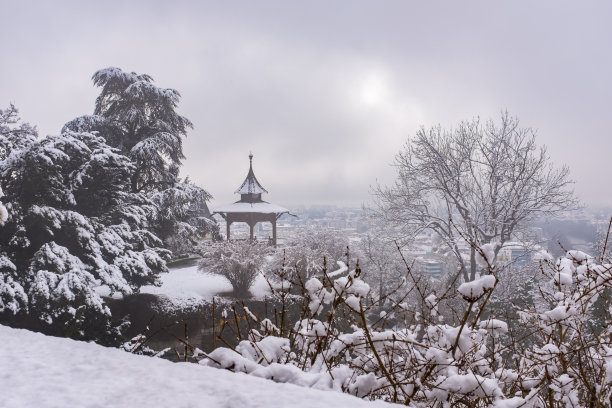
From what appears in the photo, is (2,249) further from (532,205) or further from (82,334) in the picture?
(532,205)

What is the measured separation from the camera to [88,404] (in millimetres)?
1391

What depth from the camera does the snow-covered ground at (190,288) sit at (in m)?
12.4

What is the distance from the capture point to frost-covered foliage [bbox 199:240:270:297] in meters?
13.6

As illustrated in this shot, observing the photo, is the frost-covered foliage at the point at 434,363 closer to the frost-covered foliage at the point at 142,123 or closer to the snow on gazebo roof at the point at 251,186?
the frost-covered foliage at the point at 142,123

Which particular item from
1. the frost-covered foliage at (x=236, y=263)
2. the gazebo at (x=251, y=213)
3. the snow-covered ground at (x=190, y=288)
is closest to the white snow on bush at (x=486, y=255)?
the snow-covered ground at (x=190, y=288)

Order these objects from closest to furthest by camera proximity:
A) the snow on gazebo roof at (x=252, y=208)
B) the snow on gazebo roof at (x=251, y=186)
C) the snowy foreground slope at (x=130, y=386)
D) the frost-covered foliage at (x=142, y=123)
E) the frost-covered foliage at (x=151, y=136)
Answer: the snowy foreground slope at (x=130, y=386) → the frost-covered foliage at (x=151, y=136) → the frost-covered foliage at (x=142, y=123) → the snow on gazebo roof at (x=252, y=208) → the snow on gazebo roof at (x=251, y=186)

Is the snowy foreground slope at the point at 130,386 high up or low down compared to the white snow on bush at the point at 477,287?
down

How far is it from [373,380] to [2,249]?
8.51 metres

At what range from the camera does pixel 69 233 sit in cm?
852

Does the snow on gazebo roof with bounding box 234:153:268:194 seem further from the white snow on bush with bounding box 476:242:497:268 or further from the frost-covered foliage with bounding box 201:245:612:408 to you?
the white snow on bush with bounding box 476:242:497:268

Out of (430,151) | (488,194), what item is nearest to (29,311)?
(430,151)

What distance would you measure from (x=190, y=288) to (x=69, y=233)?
5.81 m

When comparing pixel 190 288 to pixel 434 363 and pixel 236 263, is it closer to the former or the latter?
pixel 236 263

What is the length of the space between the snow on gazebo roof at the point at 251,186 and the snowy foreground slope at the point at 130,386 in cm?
2088
